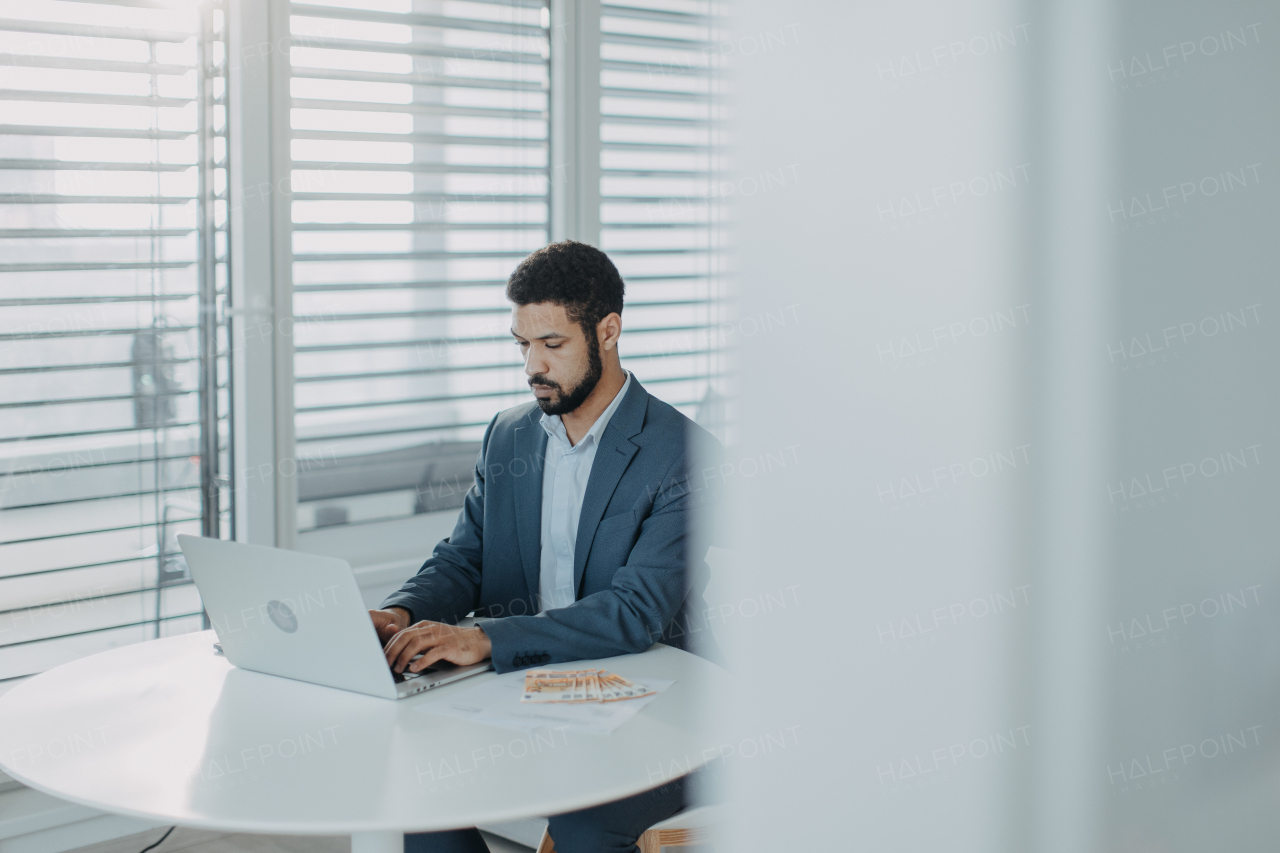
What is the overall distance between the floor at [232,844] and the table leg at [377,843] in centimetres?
137

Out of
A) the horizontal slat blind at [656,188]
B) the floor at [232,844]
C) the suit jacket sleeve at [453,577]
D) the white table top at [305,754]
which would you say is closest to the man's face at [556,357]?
the suit jacket sleeve at [453,577]

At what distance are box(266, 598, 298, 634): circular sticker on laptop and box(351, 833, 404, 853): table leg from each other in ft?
1.11

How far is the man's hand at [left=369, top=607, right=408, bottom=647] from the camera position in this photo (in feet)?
5.36

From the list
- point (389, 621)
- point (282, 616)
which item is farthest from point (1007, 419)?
point (389, 621)

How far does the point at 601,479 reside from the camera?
1867mm

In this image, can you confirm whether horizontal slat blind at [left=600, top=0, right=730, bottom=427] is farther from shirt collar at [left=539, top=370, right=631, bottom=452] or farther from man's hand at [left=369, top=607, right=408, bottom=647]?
man's hand at [left=369, top=607, right=408, bottom=647]

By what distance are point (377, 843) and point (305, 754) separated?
0.14 metres

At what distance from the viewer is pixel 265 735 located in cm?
131

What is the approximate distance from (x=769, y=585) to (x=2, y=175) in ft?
8.21

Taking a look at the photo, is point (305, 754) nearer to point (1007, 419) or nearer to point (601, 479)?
point (601, 479)

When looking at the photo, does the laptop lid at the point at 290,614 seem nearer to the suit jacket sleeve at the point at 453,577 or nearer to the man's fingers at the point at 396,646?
the man's fingers at the point at 396,646

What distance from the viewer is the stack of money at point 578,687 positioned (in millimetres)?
1417

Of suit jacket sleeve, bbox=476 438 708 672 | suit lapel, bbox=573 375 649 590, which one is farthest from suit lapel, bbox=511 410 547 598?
suit jacket sleeve, bbox=476 438 708 672

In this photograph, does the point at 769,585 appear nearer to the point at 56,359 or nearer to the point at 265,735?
the point at 265,735
